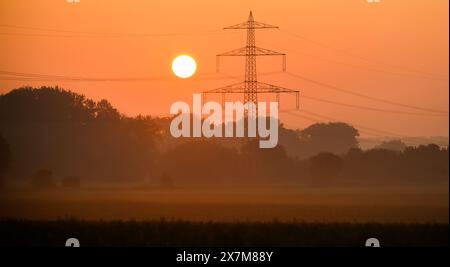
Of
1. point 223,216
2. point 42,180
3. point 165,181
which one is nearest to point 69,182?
point 42,180

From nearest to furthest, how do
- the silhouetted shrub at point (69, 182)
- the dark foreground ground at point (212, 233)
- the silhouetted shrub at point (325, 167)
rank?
the dark foreground ground at point (212, 233), the silhouetted shrub at point (69, 182), the silhouetted shrub at point (325, 167)

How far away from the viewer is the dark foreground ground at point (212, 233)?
2333 centimetres

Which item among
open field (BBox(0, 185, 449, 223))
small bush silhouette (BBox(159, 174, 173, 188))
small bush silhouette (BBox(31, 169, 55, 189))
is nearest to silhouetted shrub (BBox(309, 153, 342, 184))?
open field (BBox(0, 185, 449, 223))

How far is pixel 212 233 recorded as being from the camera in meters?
23.7

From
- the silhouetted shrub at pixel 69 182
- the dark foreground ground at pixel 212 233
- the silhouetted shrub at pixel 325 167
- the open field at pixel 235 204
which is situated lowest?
the dark foreground ground at pixel 212 233

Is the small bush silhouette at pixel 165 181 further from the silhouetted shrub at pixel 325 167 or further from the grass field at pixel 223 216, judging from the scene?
the silhouetted shrub at pixel 325 167

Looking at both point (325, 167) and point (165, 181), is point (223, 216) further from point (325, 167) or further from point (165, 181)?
point (325, 167)

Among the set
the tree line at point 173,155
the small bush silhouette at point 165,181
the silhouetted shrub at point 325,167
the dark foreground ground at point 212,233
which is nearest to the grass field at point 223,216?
the dark foreground ground at point 212,233

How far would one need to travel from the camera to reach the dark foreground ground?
918 inches

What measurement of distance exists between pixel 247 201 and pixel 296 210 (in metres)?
1.90

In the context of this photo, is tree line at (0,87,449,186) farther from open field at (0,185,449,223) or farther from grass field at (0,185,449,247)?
grass field at (0,185,449,247)

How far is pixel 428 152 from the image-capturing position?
35.4 m
